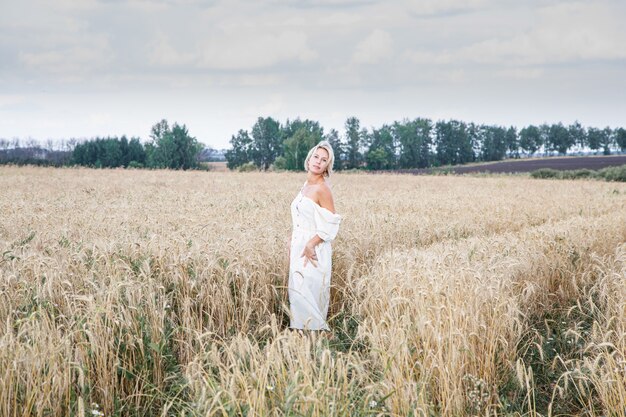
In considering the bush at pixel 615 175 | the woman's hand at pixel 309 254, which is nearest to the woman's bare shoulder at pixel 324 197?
the woman's hand at pixel 309 254

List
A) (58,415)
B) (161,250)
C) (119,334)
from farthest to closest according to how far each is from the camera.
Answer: (161,250) → (119,334) → (58,415)

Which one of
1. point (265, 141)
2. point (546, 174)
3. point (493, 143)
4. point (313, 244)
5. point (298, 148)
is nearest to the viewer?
point (313, 244)

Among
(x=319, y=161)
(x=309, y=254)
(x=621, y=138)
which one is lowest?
(x=309, y=254)

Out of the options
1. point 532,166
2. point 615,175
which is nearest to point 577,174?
point 615,175

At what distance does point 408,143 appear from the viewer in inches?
4441

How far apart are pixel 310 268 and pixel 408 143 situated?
359 ft

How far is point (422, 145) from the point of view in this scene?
377ft

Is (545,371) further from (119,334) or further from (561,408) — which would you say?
(119,334)

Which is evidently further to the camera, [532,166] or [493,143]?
[493,143]

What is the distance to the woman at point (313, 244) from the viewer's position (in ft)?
20.1

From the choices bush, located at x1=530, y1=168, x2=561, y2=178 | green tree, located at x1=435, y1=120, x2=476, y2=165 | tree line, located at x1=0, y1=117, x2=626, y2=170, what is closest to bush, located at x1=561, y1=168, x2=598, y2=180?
bush, located at x1=530, y1=168, x2=561, y2=178

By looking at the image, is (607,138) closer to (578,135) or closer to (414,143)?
(578,135)

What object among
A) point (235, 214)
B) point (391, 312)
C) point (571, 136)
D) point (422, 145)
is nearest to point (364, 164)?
point (422, 145)

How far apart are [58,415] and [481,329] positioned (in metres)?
3.73
